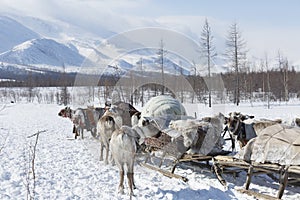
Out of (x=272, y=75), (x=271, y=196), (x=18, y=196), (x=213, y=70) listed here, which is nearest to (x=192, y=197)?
(x=271, y=196)

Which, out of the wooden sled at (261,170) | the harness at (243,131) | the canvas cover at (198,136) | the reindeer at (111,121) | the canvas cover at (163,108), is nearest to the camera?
the wooden sled at (261,170)

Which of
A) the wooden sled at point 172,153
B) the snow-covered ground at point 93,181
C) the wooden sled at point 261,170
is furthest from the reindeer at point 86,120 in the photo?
the wooden sled at point 261,170

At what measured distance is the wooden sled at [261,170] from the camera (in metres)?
7.09

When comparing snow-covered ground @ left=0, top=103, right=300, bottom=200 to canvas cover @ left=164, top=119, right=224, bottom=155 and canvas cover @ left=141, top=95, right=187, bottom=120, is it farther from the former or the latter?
canvas cover @ left=141, top=95, right=187, bottom=120

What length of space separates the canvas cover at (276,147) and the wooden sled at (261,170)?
11 cm

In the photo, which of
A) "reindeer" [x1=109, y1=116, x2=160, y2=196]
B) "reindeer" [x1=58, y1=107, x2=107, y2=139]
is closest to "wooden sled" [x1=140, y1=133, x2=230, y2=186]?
"reindeer" [x1=109, y1=116, x2=160, y2=196]

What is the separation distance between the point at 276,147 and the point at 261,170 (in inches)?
25.5

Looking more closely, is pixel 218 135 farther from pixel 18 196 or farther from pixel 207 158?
pixel 18 196

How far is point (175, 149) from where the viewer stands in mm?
9578

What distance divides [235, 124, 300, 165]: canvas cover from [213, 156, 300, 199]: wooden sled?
11 cm

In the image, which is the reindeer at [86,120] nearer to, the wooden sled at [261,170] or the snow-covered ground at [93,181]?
the snow-covered ground at [93,181]

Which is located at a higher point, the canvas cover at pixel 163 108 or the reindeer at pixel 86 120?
the canvas cover at pixel 163 108

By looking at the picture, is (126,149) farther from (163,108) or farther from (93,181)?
(163,108)

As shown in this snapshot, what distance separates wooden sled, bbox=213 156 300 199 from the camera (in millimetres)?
7087
